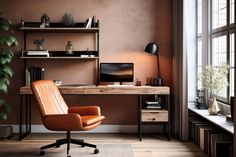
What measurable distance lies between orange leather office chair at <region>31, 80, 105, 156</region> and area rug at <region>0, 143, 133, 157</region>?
3.8 inches

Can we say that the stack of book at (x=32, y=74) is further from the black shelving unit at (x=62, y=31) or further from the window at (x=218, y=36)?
the window at (x=218, y=36)

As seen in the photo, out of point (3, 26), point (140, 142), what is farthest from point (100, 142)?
point (3, 26)

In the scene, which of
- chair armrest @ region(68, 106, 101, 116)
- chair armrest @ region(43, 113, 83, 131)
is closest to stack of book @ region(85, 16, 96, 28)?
chair armrest @ region(68, 106, 101, 116)

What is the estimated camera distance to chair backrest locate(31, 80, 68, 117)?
14.4 feet

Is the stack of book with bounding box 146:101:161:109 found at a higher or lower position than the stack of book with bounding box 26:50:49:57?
lower

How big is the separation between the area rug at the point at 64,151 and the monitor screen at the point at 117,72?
119cm

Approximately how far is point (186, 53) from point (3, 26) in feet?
8.91

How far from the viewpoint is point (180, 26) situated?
5.27 metres

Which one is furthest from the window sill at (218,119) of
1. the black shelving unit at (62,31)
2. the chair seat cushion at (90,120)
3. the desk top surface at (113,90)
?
the black shelving unit at (62,31)

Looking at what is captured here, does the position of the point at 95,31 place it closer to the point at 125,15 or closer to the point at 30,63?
the point at 125,15

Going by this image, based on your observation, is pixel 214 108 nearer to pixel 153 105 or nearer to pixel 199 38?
pixel 153 105

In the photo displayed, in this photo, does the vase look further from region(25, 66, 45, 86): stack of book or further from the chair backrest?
A: region(25, 66, 45, 86): stack of book

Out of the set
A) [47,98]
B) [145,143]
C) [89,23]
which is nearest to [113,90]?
[145,143]

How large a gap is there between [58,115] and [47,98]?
0.46m
